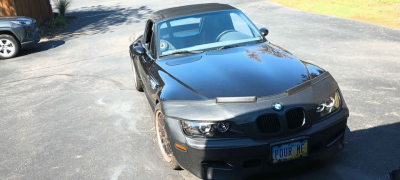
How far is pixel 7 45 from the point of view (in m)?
12.0

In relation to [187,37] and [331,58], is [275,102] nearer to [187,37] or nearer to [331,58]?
[187,37]

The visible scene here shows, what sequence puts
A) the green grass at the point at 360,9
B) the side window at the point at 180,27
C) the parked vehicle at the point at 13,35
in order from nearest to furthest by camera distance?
1. the side window at the point at 180,27
2. the parked vehicle at the point at 13,35
3. the green grass at the point at 360,9

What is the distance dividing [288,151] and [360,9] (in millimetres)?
13521

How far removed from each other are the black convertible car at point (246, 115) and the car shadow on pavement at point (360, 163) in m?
0.25

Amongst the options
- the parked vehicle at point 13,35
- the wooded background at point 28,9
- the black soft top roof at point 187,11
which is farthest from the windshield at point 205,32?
the wooded background at point 28,9

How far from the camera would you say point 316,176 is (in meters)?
3.99

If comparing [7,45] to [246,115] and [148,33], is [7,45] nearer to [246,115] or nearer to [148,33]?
[148,33]

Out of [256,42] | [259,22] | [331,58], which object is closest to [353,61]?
[331,58]

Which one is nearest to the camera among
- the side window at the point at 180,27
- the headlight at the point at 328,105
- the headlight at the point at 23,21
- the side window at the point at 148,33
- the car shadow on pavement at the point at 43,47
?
the headlight at the point at 328,105

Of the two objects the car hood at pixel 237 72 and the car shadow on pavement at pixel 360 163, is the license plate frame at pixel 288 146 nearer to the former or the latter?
the car shadow on pavement at pixel 360 163

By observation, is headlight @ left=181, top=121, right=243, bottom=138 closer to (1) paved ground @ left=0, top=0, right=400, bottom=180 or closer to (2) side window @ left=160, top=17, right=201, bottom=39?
(1) paved ground @ left=0, top=0, right=400, bottom=180

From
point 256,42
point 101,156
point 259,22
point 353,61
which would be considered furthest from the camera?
point 259,22

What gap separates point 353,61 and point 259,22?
6.84 m

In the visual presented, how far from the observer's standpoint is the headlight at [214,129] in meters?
3.66
